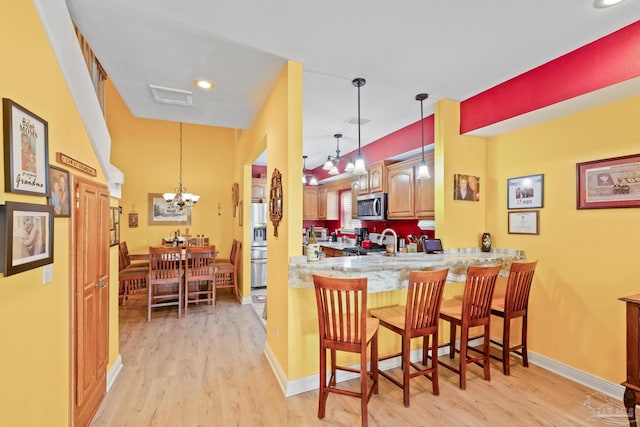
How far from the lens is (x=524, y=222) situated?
10.1 ft

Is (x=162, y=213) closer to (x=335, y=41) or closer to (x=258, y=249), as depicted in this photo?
(x=258, y=249)

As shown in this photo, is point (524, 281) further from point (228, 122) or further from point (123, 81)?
point (123, 81)

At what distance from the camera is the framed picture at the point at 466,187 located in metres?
3.27

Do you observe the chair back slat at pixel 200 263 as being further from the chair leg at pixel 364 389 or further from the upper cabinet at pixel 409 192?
the chair leg at pixel 364 389

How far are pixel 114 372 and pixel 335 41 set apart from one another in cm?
345

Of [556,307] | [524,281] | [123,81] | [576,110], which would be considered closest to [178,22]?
[123,81]

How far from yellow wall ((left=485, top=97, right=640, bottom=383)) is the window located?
360 centimetres

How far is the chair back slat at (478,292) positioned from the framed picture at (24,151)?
2.84m

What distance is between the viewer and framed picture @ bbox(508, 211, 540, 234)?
2.96 meters

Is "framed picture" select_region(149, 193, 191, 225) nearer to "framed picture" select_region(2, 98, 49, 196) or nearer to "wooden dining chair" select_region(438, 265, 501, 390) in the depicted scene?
"framed picture" select_region(2, 98, 49, 196)

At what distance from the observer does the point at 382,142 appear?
4.78m

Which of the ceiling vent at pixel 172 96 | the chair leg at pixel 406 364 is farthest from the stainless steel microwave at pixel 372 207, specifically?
the ceiling vent at pixel 172 96

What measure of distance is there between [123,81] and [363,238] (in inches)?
164

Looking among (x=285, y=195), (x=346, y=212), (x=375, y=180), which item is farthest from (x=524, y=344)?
(x=346, y=212)
